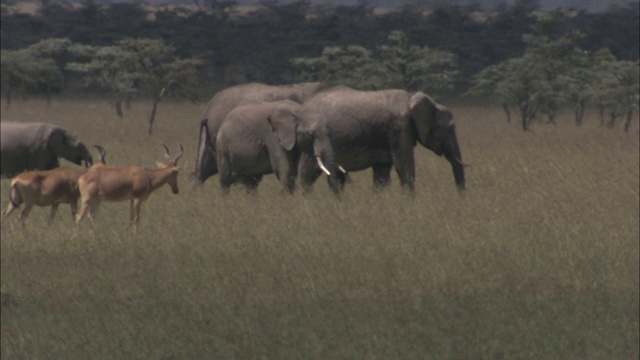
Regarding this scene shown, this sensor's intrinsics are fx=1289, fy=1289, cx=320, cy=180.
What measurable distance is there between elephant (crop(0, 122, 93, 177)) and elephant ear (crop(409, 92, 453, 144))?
15.1 feet

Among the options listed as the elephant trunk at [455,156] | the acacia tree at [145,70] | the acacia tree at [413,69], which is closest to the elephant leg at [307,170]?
the elephant trunk at [455,156]

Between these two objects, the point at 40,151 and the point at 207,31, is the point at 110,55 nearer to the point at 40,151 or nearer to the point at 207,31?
the point at 207,31

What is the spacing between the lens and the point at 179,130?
27875mm

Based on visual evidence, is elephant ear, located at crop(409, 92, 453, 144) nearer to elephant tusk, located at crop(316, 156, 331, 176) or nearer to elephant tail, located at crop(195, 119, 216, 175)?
elephant tusk, located at crop(316, 156, 331, 176)

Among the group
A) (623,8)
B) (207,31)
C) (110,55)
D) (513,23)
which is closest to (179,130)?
(110,55)

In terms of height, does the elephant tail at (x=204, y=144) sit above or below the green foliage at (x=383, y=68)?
above

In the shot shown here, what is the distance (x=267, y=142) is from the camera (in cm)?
1555

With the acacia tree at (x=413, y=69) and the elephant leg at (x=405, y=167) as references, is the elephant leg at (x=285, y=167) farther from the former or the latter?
the acacia tree at (x=413, y=69)

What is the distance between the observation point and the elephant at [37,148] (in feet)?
57.1

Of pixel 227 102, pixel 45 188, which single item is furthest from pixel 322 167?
pixel 45 188

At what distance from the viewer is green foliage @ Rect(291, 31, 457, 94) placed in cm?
3278

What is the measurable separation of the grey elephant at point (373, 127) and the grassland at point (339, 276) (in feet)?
1.36

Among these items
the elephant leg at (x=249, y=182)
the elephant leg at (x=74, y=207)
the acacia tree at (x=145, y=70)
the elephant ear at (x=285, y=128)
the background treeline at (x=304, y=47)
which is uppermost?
the elephant ear at (x=285, y=128)

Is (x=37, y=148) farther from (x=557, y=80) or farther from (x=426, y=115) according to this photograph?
(x=557, y=80)
